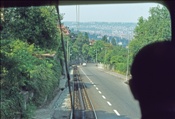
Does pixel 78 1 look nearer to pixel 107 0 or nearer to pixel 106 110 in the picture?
pixel 107 0

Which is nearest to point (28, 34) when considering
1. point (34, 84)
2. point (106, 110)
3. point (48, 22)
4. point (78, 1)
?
point (48, 22)

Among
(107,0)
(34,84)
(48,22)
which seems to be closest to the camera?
(107,0)

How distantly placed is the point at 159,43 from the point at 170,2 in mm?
926

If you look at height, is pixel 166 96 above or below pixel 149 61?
below

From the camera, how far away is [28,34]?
62.9 feet

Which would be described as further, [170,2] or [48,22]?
[48,22]

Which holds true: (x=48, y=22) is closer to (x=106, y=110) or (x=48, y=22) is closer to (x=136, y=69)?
(x=106, y=110)

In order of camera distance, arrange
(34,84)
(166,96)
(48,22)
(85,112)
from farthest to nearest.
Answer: (85,112) < (48,22) < (34,84) < (166,96)

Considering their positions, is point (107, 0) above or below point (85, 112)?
above

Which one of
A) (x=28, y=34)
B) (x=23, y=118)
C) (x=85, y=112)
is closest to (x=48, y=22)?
(x=28, y=34)

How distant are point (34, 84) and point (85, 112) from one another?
580 centimetres

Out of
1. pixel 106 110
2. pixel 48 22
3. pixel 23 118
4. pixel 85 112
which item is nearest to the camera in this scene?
pixel 23 118

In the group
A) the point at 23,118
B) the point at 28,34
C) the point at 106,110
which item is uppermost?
the point at 28,34

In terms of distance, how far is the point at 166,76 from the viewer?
2.20m
